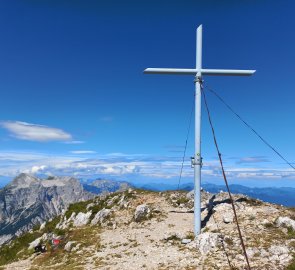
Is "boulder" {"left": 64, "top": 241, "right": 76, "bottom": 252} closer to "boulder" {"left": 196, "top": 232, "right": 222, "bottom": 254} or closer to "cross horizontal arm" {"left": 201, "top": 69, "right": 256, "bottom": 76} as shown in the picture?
"boulder" {"left": 196, "top": 232, "right": 222, "bottom": 254}

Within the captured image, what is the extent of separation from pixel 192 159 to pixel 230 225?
7.52m

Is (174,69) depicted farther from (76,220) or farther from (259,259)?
(76,220)

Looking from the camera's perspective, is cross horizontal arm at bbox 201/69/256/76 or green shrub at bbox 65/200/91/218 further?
green shrub at bbox 65/200/91/218

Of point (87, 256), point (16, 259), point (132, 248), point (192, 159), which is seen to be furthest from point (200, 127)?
point (16, 259)

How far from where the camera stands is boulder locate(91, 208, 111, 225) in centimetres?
4051

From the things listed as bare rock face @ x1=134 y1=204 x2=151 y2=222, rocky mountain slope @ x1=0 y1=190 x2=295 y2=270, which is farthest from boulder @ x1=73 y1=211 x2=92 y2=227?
bare rock face @ x1=134 y1=204 x2=151 y2=222

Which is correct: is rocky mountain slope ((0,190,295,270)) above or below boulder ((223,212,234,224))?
below

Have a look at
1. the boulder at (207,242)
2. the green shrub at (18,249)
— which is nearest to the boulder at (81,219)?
the green shrub at (18,249)

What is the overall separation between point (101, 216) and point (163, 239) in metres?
14.6

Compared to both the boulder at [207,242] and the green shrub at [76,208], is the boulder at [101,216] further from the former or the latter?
the boulder at [207,242]

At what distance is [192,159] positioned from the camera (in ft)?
90.7

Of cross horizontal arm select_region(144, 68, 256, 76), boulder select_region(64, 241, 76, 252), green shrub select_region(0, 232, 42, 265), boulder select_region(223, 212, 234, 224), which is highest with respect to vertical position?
cross horizontal arm select_region(144, 68, 256, 76)

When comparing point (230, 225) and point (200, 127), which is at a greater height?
point (200, 127)

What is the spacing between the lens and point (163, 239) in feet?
95.2
